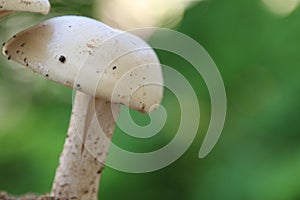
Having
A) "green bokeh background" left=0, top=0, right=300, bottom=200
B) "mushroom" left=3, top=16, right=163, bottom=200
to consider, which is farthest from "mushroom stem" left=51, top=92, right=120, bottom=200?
"green bokeh background" left=0, top=0, right=300, bottom=200

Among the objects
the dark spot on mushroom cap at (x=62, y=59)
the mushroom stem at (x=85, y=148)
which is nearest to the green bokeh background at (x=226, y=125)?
the mushroom stem at (x=85, y=148)

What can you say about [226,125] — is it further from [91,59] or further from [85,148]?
[91,59]

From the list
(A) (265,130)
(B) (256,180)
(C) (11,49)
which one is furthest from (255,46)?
(C) (11,49)

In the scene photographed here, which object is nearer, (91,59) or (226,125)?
(91,59)

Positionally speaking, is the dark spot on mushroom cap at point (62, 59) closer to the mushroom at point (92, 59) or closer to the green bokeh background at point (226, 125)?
the mushroom at point (92, 59)

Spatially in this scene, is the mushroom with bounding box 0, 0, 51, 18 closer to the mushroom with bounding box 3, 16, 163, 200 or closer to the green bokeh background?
the mushroom with bounding box 3, 16, 163, 200

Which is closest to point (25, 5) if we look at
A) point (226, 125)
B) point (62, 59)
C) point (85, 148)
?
point (62, 59)

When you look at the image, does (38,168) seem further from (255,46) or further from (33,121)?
(255,46)
